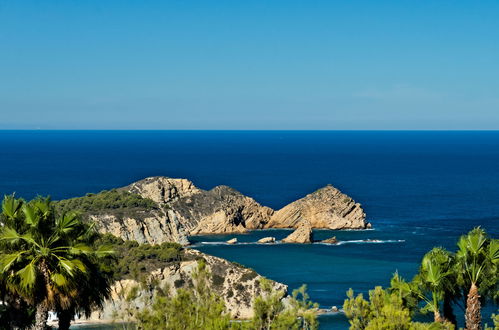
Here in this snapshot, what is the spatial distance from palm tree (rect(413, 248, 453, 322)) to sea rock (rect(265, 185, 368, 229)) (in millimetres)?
84721

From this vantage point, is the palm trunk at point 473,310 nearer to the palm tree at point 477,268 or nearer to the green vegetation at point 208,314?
the palm tree at point 477,268

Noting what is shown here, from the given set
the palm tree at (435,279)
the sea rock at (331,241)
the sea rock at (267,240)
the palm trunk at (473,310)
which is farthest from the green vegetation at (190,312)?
the sea rock at (331,241)

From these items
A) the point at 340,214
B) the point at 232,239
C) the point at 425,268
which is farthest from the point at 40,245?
the point at 340,214

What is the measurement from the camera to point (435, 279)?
2812 cm

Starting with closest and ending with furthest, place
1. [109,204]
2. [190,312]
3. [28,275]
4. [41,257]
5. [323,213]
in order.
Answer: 1. [28,275]
2. [41,257]
3. [190,312]
4. [109,204]
5. [323,213]

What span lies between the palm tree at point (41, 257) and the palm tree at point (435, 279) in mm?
11537

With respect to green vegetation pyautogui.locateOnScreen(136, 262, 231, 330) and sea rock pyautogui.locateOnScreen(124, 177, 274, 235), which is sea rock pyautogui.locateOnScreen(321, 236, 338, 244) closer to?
sea rock pyautogui.locateOnScreen(124, 177, 274, 235)

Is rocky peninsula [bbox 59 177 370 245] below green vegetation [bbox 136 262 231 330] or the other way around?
below

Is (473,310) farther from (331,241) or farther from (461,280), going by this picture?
(331,241)

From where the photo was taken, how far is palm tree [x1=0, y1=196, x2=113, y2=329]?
22.8 m

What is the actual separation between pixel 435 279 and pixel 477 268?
1.47 metres

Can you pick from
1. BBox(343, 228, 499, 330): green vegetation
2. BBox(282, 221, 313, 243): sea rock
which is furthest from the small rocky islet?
BBox(343, 228, 499, 330): green vegetation

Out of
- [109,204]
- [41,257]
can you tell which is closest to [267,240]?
[109,204]

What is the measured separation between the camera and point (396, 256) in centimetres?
9112
